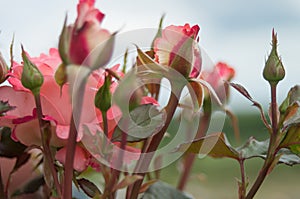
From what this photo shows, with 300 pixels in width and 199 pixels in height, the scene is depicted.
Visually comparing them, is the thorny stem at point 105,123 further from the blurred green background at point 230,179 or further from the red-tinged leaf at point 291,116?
the blurred green background at point 230,179

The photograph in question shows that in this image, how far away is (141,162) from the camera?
30cm

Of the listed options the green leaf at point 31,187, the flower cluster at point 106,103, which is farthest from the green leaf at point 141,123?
the green leaf at point 31,187

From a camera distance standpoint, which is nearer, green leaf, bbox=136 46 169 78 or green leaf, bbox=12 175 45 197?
green leaf, bbox=136 46 169 78

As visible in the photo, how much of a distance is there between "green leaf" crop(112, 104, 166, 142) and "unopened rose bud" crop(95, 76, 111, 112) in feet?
0.08

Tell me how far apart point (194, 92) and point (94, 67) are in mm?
75

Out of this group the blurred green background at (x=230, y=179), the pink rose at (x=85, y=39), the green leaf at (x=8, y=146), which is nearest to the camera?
the pink rose at (x=85, y=39)

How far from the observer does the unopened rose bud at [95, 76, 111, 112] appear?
266mm

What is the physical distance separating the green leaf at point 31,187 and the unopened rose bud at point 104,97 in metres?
0.14

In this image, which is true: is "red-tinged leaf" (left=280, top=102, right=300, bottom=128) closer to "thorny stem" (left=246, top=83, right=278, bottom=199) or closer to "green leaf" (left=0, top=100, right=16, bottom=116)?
"thorny stem" (left=246, top=83, right=278, bottom=199)

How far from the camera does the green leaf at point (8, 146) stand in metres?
0.35

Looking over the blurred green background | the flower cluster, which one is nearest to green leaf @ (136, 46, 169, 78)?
the flower cluster

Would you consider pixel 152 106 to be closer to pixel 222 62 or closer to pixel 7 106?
pixel 7 106

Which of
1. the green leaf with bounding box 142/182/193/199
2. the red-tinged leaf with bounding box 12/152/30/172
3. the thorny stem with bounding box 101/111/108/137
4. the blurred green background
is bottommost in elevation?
the blurred green background

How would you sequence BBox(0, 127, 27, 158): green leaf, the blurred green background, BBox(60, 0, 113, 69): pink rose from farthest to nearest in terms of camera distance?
the blurred green background → BBox(0, 127, 27, 158): green leaf → BBox(60, 0, 113, 69): pink rose
